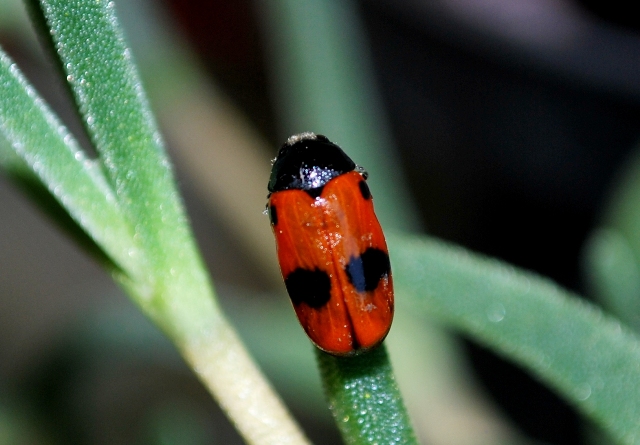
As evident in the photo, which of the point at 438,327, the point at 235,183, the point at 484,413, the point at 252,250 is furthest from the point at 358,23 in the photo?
the point at 484,413

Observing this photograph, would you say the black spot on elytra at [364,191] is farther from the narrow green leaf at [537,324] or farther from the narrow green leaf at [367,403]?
the narrow green leaf at [367,403]

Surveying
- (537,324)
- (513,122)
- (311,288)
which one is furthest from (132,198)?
(513,122)

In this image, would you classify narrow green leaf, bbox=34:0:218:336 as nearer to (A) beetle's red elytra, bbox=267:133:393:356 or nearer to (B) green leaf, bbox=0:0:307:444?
(B) green leaf, bbox=0:0:307:444

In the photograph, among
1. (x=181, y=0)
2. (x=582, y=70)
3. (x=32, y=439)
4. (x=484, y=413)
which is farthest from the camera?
(x=181, y=0)

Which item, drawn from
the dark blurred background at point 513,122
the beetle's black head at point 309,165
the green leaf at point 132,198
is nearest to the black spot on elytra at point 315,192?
the beetle's black head at point 309,165

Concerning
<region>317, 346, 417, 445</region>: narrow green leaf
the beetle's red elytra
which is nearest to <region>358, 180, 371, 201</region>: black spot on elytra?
the beetle's red elytra

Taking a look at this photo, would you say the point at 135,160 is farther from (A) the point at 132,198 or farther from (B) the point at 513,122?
(B) the point at 513,122

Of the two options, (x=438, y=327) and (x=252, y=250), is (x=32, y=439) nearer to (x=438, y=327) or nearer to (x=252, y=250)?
(x=252, y=250)
